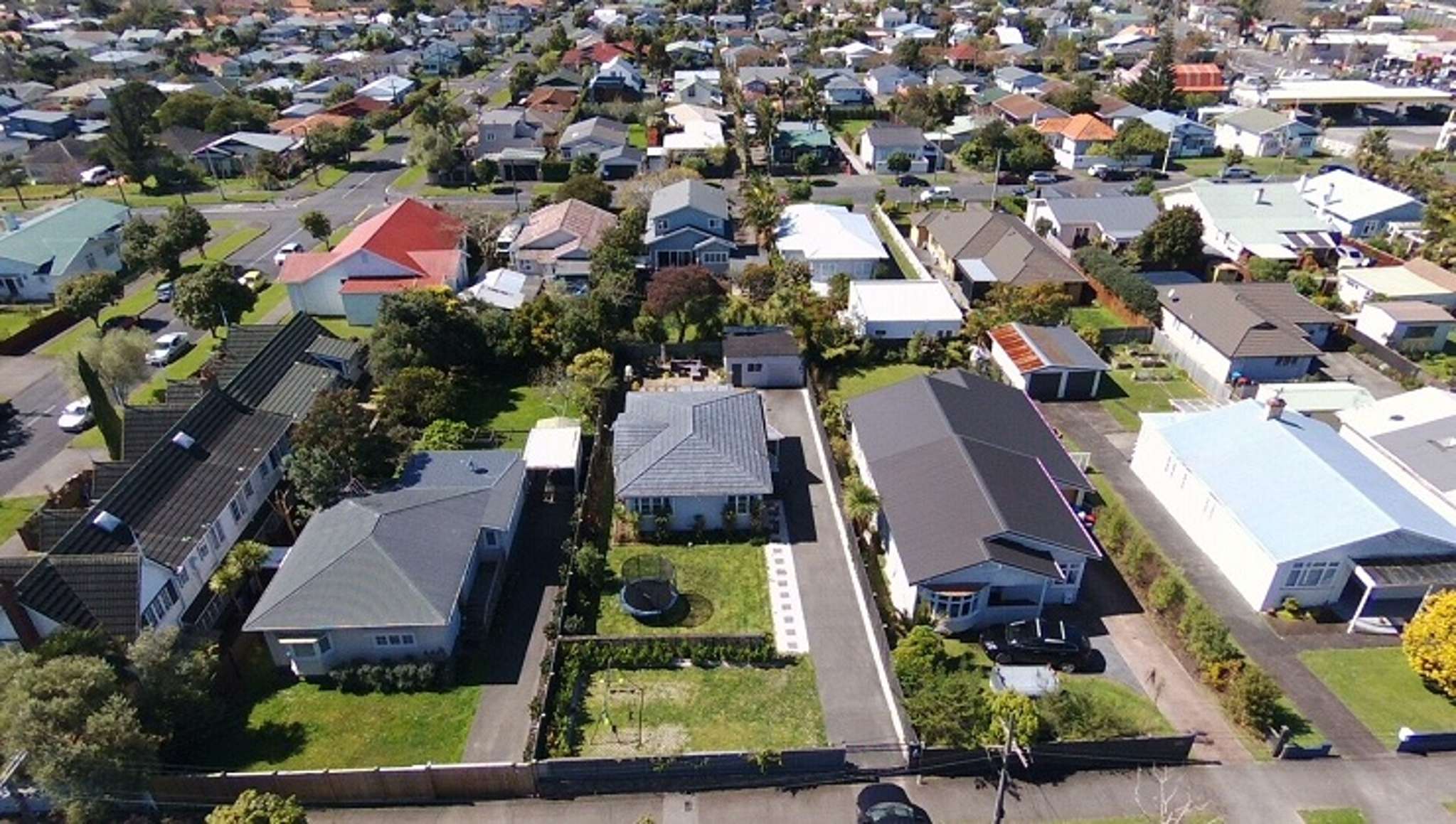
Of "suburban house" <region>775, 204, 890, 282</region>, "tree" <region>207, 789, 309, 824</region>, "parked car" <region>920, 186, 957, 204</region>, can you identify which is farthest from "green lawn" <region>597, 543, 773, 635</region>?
"parked car" <region>920, 186, 957, 204</region>

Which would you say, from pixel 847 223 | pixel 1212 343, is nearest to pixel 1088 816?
pixel 1212 343

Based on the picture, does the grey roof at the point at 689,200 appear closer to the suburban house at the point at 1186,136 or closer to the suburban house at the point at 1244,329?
the suburban house at the point at 1244,329

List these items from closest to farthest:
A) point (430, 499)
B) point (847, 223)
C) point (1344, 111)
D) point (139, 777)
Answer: point (139, 777)
point (430, 499)
point (847, 223)
point (1344, 111)

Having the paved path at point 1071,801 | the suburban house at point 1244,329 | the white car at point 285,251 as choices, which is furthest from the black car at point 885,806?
the white car at point 285,251

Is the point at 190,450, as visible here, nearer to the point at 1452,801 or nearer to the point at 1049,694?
the point at 1049,694

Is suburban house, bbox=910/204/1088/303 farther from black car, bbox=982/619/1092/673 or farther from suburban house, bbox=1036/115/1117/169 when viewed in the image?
black car, bbox=982/619/1092/673
